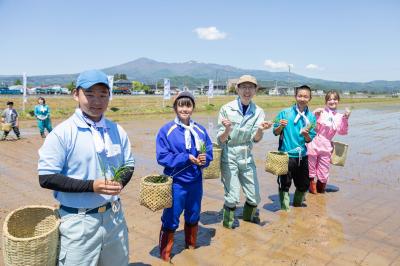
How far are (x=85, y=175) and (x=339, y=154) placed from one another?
5.85 meters

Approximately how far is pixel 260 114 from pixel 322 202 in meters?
2.58

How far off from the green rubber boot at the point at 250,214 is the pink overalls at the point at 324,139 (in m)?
2.00

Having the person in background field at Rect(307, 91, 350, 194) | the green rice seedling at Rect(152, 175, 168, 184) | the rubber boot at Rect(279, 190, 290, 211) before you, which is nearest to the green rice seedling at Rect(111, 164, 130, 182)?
the green rice seedling at Rect(152, 175, 168, 184)

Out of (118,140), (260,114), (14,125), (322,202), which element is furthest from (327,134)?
(14,125)

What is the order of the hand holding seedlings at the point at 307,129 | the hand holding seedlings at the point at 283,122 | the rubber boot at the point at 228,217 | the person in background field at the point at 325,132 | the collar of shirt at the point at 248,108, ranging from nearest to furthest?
the collar of shirt at the point at 248,108, the rubber boot at the point at 228,217, the hand holding seedlings at the point at 283,122, the hand holding seedlings at the point at 307,129, the person in background field at the point at 325,132

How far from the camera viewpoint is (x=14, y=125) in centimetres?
1321

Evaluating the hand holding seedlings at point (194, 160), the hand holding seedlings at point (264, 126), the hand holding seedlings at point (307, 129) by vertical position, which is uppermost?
the hand holding seedlings at point (264, 126)

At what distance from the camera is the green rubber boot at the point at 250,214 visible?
204 inches

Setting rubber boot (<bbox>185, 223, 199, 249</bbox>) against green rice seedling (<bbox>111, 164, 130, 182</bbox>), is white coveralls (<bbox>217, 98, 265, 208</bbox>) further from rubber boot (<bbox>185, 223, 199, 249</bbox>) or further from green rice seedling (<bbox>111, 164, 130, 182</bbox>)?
green rice seedling (<bbox>111, 164, 130, 182</bbox>)

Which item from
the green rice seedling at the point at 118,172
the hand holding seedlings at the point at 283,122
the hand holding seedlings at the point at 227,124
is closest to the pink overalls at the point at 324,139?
the hand holding seedlings at the point at 283,122

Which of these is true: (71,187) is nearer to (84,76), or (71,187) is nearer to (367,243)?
(84,76)

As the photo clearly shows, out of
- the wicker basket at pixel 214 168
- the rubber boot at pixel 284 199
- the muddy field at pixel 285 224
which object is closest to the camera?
the muddy field at pixel 285 224

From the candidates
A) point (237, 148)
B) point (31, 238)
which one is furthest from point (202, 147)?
point (31, 238)

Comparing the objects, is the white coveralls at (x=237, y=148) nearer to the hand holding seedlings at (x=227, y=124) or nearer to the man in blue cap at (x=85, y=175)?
the hand holding seedlings at (x=227, y=124)
